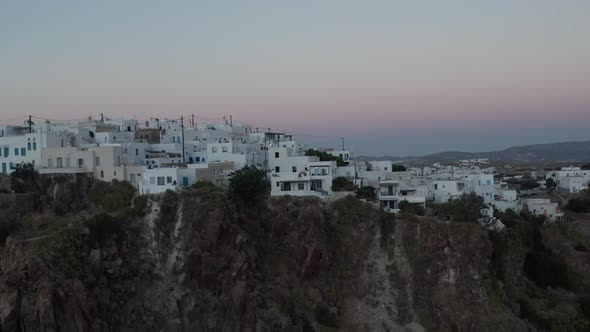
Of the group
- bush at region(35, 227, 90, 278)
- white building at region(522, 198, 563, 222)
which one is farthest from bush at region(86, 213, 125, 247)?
white building at region(522, 198, 563, 222)

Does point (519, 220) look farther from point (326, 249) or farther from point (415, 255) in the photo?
point (326, 249)

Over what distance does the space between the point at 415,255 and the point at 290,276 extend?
950 centimetres

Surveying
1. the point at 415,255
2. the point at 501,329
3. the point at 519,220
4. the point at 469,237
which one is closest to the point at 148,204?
the point at 415,255

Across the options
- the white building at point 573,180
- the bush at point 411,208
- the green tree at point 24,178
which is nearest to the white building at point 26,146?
the green tree at point 24,178

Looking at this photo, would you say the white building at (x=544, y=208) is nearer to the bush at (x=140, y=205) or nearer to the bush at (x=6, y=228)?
the bush at (x=140, y=205)

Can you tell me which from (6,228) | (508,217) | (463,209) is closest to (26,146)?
(6,228)

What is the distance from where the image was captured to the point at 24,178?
47.9 metres

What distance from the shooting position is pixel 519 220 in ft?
175

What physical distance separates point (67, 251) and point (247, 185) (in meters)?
13.8

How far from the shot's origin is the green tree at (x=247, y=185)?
45719 mm

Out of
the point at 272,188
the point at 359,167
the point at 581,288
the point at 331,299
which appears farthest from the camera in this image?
the point at 359,167

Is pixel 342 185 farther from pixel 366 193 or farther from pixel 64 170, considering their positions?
pixel 64 170

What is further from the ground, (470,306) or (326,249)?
(326,249)

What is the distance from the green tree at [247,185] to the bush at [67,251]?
38.1 ft
